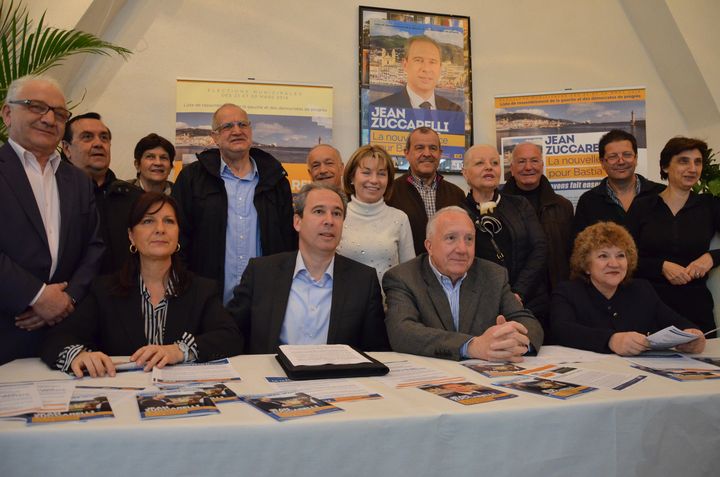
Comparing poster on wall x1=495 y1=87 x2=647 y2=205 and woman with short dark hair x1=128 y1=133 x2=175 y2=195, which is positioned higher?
poster on wall x1=495 y1=87 x2=647 y2=205

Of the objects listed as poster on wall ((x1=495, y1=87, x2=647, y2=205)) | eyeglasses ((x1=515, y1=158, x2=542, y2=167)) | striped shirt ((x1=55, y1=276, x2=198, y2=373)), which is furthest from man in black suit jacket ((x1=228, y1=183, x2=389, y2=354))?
poster on wall ((x1=495, y1=87, x2=647, y2=205))

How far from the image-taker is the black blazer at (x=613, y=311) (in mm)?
2518

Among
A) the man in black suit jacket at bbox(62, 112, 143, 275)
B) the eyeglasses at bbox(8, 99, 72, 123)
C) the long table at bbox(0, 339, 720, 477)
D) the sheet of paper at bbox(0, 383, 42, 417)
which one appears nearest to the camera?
the long table at bbox(0, 339, 720, 477)

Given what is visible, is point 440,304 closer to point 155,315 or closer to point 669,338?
point 669,338

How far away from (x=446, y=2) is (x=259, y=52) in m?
1.87

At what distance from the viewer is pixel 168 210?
94.6 inches

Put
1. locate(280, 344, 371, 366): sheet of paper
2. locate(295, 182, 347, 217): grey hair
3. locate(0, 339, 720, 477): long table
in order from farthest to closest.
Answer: locate(295, 182, 347, 217): grey hair < locate(280, 344, 371, 366): sheet of paper < locate(0, 339, 720, 477): long table

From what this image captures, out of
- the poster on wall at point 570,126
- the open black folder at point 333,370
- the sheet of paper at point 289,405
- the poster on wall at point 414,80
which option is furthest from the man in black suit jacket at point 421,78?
the sheet of paper at point 289,405

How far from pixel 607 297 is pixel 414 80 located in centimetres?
318

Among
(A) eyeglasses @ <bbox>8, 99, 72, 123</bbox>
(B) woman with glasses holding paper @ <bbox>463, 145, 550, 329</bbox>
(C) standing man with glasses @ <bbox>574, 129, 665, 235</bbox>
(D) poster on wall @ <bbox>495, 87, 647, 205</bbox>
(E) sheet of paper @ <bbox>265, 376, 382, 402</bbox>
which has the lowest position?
(E) sheet of paper @ <bbox>265, 376, 382, 402</bbox>

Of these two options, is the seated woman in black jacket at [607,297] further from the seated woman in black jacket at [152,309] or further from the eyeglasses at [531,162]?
the seated woman in black jacket at [152,309]

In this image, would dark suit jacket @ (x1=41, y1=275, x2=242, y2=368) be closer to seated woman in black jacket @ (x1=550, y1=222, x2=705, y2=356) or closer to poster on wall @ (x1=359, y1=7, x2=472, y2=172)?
seated woman in black jacket @ (x1=550, y1=222, x2=705, y2=356)

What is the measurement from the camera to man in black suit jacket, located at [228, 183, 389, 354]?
2.42 metres

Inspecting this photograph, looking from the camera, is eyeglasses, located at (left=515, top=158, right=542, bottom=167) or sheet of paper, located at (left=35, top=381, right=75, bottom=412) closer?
sheet of paper, located at (left=35, top=381, right=75, bottom=412)
